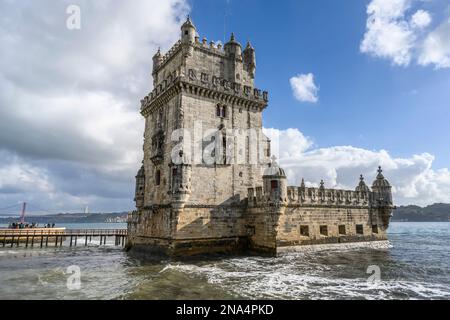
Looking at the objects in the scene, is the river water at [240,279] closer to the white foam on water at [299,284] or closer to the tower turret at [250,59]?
the white foam on water at [299,284]

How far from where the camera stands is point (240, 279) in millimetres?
16359

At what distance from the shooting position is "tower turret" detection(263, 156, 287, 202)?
2422 centimetres

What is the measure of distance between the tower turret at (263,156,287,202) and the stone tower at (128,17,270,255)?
3.16 metres

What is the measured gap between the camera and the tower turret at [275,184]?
24.2 m

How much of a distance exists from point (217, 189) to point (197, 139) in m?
4.67

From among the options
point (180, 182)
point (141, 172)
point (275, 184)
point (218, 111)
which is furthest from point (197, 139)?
point (141, 172)

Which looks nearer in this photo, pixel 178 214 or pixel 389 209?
pixel 178 214

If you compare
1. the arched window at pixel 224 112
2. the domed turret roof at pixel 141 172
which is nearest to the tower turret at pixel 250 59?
the arched window at pixel 224 112

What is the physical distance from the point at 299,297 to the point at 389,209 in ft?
84.1

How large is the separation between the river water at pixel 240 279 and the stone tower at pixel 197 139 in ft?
14.4

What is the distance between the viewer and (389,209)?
33.4 metres

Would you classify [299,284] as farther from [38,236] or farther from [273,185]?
[38,236]

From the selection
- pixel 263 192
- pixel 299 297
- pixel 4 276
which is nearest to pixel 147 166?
pixel 263 192
